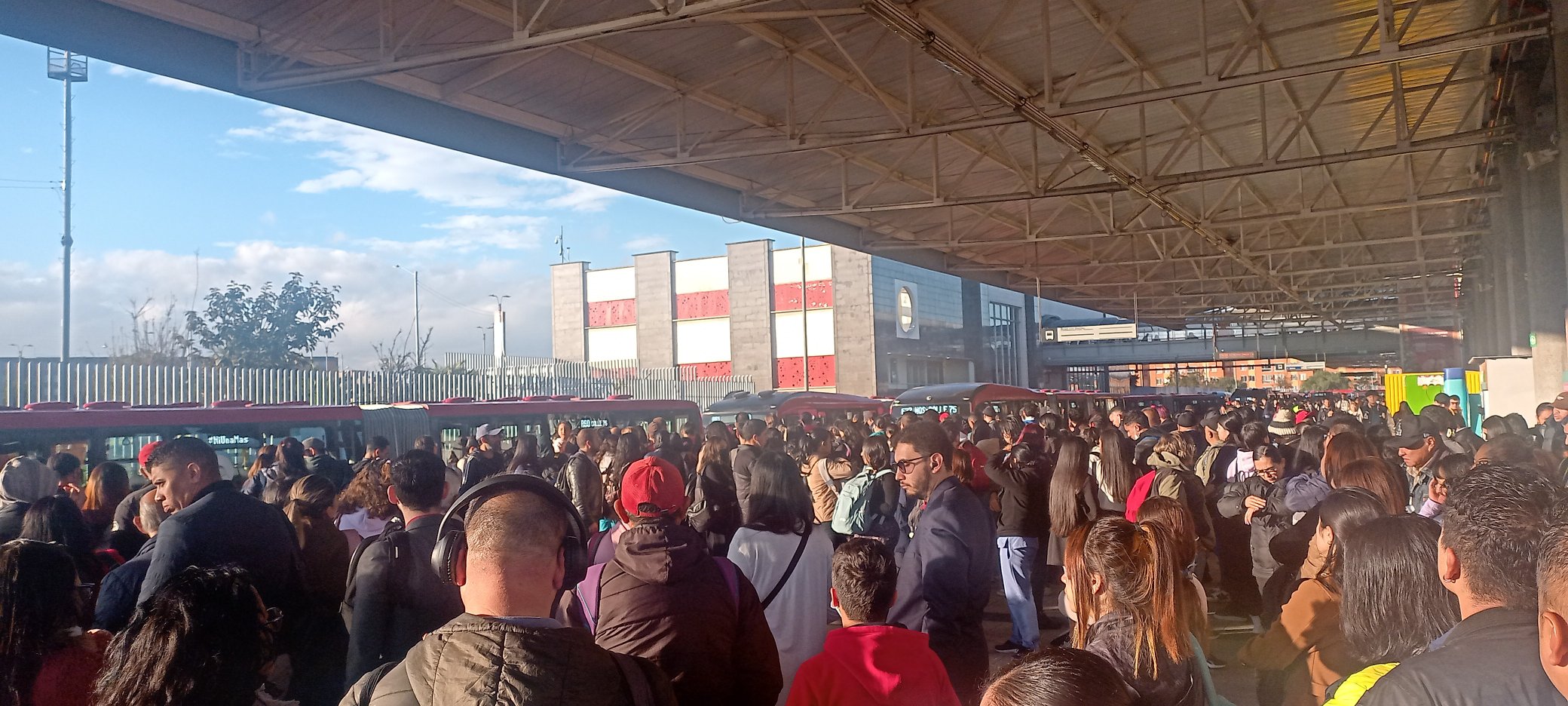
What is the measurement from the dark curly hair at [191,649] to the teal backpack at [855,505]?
5.22 metres

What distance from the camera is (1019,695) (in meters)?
1.78

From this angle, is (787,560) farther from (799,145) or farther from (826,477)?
(799,145)

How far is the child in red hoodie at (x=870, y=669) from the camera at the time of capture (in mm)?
2936

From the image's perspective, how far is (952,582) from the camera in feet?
14.3

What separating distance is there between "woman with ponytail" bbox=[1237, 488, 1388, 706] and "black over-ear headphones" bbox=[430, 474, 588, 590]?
8.37ft

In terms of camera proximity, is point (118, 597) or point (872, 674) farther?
point (118, 597)

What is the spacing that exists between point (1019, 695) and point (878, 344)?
48.1 metres

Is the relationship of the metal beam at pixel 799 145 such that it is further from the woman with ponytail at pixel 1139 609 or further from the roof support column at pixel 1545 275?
the woman with ponytail at pixel 1139 609

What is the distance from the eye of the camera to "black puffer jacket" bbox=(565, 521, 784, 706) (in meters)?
3.05

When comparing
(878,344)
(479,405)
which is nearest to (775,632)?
(479,405)

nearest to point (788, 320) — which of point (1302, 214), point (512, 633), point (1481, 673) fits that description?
point (1302, 214)

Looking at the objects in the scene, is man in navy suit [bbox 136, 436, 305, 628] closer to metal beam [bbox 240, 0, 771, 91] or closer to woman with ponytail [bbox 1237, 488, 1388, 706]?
woman with ponytail [bbox 1237, 488, 1388, 706]

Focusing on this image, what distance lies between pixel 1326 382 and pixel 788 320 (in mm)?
83021

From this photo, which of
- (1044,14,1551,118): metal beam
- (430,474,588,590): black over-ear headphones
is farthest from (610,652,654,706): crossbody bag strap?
(1044,14,1551,118): metal beam
